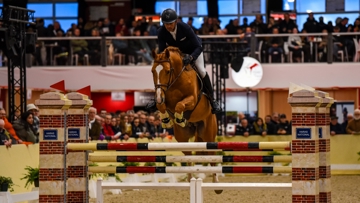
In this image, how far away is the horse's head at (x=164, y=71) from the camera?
31.2 ft

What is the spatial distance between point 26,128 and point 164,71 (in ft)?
14.1

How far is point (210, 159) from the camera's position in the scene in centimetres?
842

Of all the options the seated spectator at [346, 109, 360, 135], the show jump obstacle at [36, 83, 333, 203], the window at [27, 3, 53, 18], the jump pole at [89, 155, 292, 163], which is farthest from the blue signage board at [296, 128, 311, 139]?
the window at [27, 3, 53, 18]

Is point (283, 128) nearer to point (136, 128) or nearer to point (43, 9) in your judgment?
point (136, 128)

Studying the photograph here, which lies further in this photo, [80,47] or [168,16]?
[80,47]

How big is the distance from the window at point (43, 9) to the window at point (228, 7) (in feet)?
20.9

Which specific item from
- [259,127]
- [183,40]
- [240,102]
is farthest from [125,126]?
[240,102]

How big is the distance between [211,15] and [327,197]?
65.3 feet

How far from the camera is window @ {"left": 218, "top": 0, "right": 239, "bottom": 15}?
28.1 metres

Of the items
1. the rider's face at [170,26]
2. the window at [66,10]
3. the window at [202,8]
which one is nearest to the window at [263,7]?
the window at [202,8]

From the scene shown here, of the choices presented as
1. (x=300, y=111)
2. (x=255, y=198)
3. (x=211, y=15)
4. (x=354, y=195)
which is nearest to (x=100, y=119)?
(x=255, y=198)

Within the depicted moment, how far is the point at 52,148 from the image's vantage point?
8.52m

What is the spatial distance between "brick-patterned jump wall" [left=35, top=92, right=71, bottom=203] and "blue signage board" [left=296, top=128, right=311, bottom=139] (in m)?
2.60

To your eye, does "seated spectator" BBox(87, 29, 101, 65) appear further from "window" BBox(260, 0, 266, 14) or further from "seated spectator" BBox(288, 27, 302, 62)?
"window" BBox(260, 0, 266, 14)
